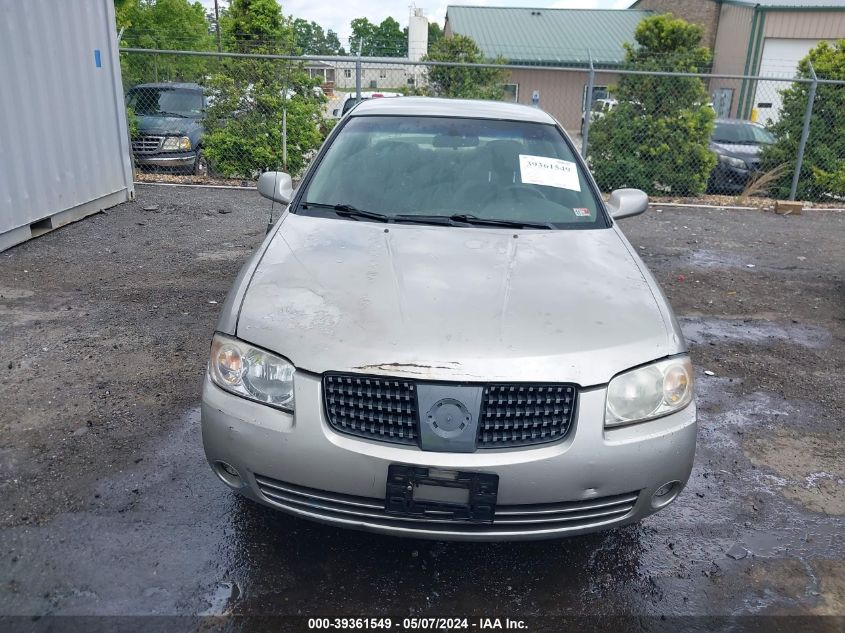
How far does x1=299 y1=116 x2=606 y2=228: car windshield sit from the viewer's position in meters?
3.63

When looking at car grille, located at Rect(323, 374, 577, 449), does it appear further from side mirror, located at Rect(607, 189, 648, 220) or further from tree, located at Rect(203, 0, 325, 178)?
tree, located at Rect(203, 0, 325, 178)

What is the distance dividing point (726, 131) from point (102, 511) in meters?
13.3

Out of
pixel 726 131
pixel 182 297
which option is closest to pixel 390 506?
pixel 182 297

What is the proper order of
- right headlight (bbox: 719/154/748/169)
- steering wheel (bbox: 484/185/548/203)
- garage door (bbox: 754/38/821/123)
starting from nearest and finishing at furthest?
steering wheel (bbox: 484/185/548/203), right headlight (bbox: 719/154/748/169), garage door (bbox: 754/38/821/123)

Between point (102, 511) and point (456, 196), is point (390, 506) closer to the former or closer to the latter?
point (102, 511)

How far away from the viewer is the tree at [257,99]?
435 inches

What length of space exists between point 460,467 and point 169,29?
20931mm

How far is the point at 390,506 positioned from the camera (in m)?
2.33

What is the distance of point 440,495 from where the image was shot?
7.54ft

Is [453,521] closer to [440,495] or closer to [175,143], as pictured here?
[440,495]

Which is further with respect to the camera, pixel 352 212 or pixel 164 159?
pixel 164 159

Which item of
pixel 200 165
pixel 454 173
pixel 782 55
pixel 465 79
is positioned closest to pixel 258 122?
pixel 200 165

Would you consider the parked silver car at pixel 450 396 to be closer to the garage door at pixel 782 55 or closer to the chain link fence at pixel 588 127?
the chain link fence at pixel 588 127

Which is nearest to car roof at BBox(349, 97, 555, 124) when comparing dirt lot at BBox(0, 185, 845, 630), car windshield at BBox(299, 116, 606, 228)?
car windshield at BBox(299, 116, 606, 228)
